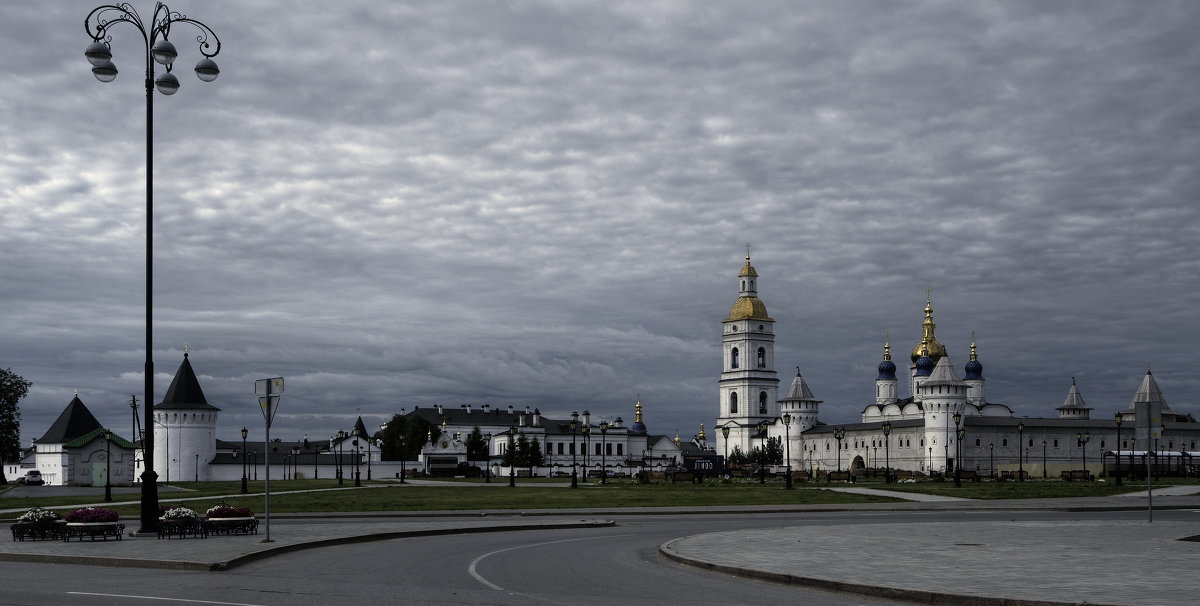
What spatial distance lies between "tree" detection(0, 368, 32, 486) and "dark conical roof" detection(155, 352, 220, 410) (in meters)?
18.3

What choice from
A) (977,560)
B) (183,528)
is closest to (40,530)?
(183,528)

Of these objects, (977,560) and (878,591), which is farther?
(977,560)

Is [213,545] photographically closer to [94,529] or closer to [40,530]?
[94,529]

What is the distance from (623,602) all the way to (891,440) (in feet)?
535

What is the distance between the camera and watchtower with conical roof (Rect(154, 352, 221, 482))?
4621 inches

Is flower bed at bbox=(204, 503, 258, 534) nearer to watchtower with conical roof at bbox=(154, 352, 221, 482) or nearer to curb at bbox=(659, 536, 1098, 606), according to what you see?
curb at bbox=(659, 536, 1098, 606)

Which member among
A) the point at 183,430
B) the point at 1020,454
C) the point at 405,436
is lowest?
the point at 1020,454

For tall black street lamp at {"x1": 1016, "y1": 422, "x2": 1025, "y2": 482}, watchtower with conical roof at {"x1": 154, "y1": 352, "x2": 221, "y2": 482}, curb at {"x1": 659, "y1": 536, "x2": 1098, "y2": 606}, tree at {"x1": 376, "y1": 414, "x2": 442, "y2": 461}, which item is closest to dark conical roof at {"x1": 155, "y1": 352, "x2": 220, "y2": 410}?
watchtower with conical roof at {"x1": 154, "y1": 352, "x2": 221, "y2": 482}

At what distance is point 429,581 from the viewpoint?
1689 centimetres

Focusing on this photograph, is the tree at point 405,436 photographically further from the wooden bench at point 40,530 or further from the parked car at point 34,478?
the wooden bench at point 40,530

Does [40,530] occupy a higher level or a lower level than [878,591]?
lower

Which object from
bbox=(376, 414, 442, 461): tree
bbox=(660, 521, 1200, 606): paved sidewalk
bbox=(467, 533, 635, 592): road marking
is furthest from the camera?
bbox=(376, 414, 442, 461): tree

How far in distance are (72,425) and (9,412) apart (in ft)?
63.8

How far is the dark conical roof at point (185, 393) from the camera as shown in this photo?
387ft
